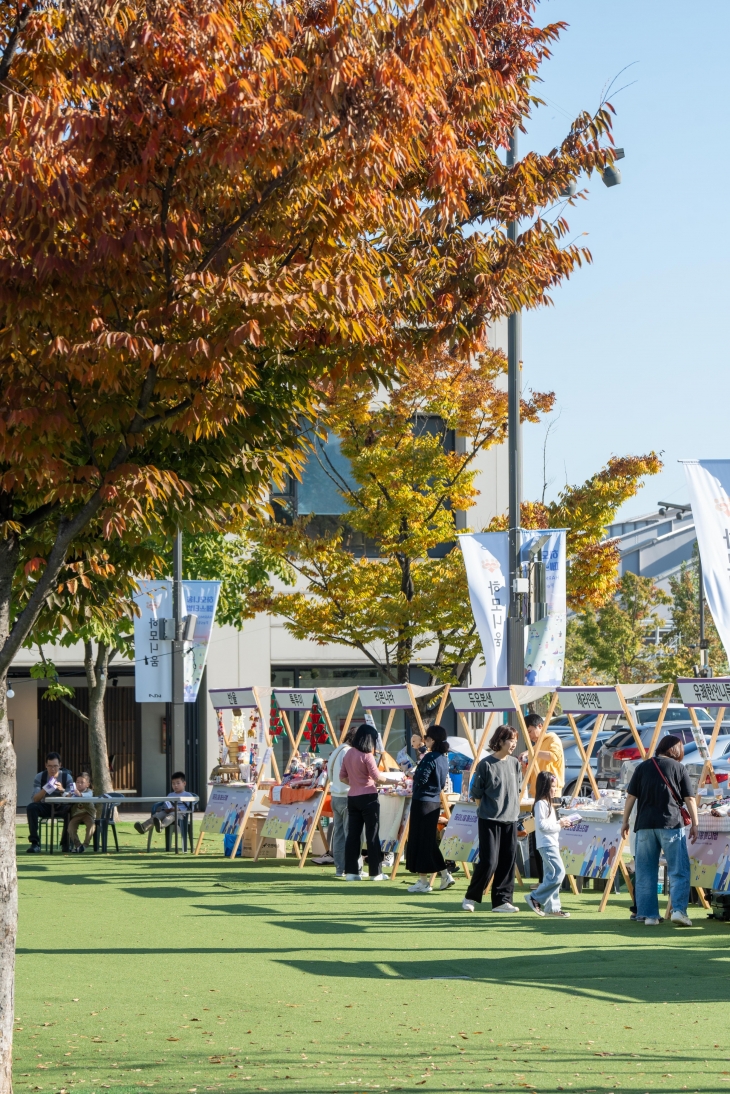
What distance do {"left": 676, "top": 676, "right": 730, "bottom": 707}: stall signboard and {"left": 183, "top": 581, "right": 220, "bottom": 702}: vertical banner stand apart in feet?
35.1

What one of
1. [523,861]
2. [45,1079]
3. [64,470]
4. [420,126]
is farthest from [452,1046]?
[523,861]

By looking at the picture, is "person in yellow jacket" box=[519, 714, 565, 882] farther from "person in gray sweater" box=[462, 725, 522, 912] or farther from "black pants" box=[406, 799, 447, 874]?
"person in gray sweater" box=[462, 725, 522, 912]

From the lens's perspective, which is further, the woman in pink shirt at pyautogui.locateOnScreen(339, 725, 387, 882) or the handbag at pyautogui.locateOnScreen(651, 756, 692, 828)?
the woman in pink shirt at pyautogui.locateOnScreen(339, 725, 387, 882)

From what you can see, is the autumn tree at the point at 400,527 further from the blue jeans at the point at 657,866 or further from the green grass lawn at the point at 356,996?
the blue jeans at the point at 657,866

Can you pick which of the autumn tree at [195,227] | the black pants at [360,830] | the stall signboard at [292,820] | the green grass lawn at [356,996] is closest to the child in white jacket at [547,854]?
the green grass lawn at [356,996]

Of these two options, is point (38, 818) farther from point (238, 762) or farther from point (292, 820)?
point (292, 820)

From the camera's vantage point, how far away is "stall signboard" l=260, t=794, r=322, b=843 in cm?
1797

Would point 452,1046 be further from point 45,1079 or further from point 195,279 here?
point 195,279

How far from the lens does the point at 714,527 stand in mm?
12570

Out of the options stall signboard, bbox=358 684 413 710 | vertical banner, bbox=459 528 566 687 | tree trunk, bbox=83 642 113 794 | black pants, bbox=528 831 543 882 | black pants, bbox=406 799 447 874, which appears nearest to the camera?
black pants, bbox=406 799 447 874

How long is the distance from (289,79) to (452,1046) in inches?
199

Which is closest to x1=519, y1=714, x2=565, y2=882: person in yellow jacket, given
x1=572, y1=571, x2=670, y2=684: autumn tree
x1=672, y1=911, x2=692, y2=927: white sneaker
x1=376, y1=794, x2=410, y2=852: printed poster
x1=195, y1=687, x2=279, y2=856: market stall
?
x1=376, y1=794, x2=410, y2=852: printed poster

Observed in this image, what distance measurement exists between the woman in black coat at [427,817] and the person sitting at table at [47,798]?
739 centimetres

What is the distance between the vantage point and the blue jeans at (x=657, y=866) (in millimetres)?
12453
